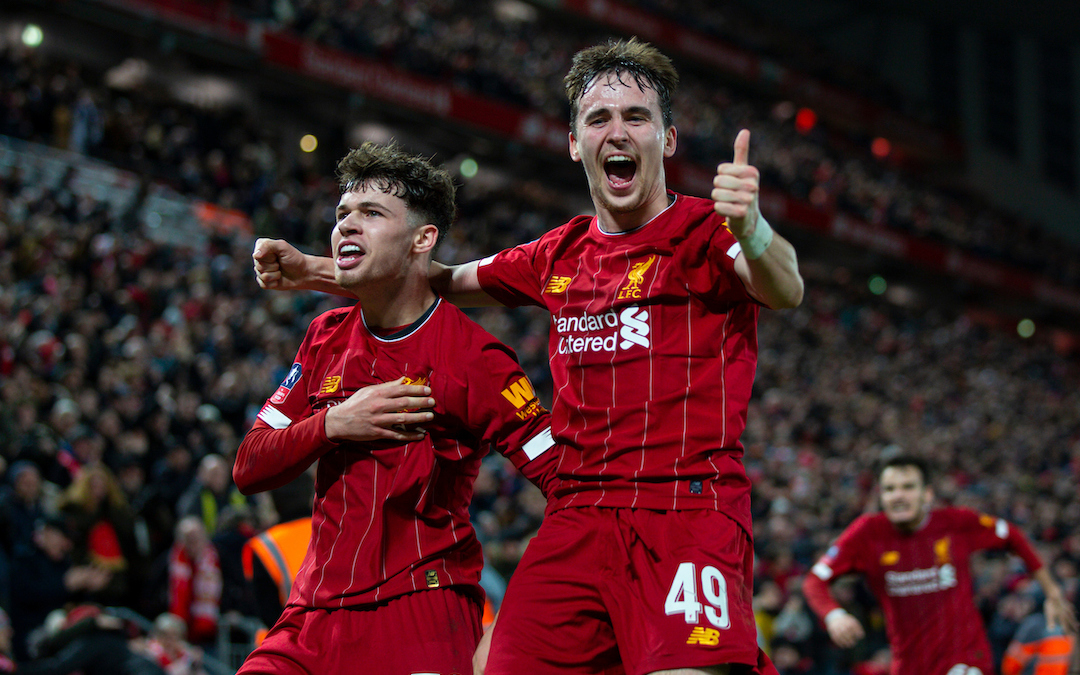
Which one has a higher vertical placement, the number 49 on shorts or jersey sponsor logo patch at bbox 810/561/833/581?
the number 49 on shorts

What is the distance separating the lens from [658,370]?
295 cm

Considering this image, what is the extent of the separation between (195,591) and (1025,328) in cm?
3818

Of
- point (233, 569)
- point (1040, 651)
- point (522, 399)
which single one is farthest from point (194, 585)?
point (1040, 651)

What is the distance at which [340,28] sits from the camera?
2236cm

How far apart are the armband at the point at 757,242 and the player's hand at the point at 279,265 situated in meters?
1.70

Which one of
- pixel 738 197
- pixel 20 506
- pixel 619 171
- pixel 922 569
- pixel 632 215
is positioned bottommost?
pixel 922 569

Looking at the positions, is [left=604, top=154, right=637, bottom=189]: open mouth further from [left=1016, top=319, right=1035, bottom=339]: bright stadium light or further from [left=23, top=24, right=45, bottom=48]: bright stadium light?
[left=1016, top=319, right=1035, bottom=339]: bright stadium light

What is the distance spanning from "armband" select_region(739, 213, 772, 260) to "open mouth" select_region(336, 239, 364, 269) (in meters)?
1.32

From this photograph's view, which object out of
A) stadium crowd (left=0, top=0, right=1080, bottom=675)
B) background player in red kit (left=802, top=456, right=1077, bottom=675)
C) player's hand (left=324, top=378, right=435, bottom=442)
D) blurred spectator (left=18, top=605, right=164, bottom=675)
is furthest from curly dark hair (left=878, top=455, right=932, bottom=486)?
blurred spectator (left=18, top=605, right=164, bottom=675)

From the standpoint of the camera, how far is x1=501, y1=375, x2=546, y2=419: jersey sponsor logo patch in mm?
3258

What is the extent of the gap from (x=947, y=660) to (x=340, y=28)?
789 inches

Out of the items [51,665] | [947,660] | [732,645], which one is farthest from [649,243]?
[51,665]

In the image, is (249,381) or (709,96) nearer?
(249,381)

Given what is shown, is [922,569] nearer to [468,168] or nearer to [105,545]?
[105,545]
